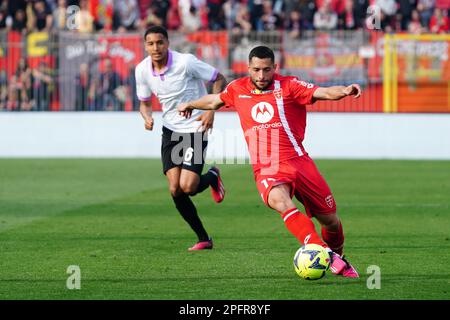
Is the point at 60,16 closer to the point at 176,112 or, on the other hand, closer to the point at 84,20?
the point at 84,20

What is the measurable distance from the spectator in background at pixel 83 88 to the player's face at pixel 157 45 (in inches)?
572

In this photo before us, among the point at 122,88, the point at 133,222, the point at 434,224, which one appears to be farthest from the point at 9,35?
the point at 434,224

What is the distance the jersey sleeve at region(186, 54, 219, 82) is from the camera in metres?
11.8

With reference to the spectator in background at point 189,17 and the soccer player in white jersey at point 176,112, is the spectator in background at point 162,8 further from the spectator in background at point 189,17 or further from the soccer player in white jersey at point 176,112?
the soccer player in white jersey at point 176,112

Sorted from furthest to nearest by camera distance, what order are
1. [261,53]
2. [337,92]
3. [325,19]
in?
[325,19] → [261,53] → [337,92]

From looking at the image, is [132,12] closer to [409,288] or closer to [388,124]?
[388,124]

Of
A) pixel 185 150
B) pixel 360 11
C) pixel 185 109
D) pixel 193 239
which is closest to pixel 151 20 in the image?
pixel 360 11

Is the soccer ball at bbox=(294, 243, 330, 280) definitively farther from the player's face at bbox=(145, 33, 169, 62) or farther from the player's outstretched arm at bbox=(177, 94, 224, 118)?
the player's face at bbox=(145, 33, 169, 62)

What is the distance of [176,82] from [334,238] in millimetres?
3049

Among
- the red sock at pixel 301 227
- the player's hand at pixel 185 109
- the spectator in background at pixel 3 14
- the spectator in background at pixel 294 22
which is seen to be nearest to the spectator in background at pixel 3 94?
the spectator in background at pixel 3 14

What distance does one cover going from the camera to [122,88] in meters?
25.8

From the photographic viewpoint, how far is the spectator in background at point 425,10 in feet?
89.4

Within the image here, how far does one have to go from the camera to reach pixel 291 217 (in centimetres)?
904

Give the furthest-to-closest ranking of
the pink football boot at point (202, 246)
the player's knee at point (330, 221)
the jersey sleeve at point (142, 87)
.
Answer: the jersey sleeve at point (142, 87), the pink football boot at point (202, 246), the player's knee at point (330, 221)
